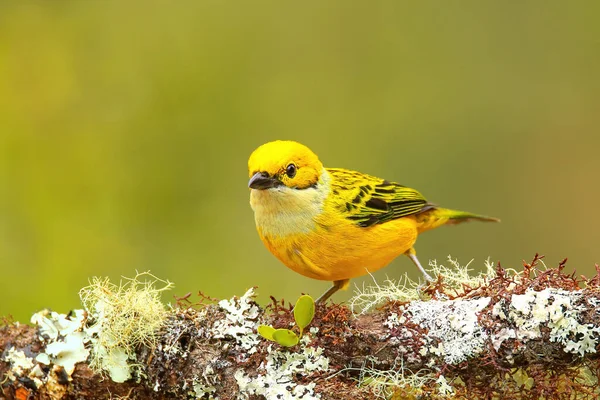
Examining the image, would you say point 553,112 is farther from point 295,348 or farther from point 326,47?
point 295,348

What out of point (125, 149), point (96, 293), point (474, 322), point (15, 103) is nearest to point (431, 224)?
point (474, 322)

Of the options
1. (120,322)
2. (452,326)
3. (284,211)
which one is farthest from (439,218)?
(120,322)

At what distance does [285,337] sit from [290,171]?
152 centimetres

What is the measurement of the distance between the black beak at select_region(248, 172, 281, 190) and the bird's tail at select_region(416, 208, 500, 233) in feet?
4.75

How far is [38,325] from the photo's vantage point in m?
3.94

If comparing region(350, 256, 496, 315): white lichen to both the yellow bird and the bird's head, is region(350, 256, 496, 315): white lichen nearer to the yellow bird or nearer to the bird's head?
the yellow bird

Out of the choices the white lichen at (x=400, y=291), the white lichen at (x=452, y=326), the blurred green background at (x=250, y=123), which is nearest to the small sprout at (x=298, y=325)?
the white lichen at (x=400, y=291)

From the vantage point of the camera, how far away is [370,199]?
5.12m

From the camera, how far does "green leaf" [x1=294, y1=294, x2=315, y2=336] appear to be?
11.1ft

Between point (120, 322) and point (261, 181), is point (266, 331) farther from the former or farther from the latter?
point (261, 181)

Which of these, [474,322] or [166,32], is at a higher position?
[166,32]

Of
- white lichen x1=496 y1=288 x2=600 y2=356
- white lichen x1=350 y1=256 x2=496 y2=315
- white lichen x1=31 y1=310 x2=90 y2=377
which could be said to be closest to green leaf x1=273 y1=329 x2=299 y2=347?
white lichen x1=350 y1=256 x2=496 y2=315

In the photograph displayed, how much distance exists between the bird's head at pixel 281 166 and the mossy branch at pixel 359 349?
95 centimetres

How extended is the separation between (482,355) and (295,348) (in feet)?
2.92
